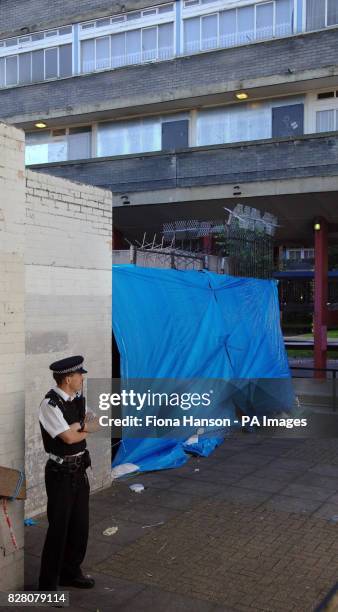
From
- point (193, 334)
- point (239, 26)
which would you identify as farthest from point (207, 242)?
point (239, 26)

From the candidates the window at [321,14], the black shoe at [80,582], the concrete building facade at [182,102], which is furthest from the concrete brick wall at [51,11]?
the black shoe at [80,582]

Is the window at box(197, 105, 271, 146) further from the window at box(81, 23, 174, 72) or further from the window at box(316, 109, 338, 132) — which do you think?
the window at box(81, 23, 174, 72)

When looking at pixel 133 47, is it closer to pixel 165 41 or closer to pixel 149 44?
pixel 149 44

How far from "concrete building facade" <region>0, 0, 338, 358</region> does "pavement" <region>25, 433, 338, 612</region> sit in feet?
27.3

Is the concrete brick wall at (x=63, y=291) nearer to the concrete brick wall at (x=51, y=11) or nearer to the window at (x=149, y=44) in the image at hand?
the window at (x=149, y=44)

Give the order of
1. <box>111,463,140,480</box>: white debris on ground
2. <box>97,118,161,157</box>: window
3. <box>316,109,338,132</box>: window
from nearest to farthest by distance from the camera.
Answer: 1. <box>111,463,140,480</box>: white debris on ground
2. <box>316,109,338,132</box>: window
3. <box>97,118,161,157</box>: window

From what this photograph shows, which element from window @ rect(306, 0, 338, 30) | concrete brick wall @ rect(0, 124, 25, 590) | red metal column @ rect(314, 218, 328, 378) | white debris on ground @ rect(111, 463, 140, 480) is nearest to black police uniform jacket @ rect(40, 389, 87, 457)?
concrete brick wall @ rect(0, 124, 25, 590)

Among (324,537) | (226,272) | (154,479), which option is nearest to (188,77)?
(226,272)

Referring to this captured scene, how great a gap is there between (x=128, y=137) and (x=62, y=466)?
14035 millimetres

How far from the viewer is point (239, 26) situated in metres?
15.6

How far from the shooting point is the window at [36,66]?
17.8 meters

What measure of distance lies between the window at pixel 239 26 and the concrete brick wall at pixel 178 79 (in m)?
0.29

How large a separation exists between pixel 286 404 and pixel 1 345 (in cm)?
765

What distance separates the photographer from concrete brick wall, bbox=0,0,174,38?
16797mm
